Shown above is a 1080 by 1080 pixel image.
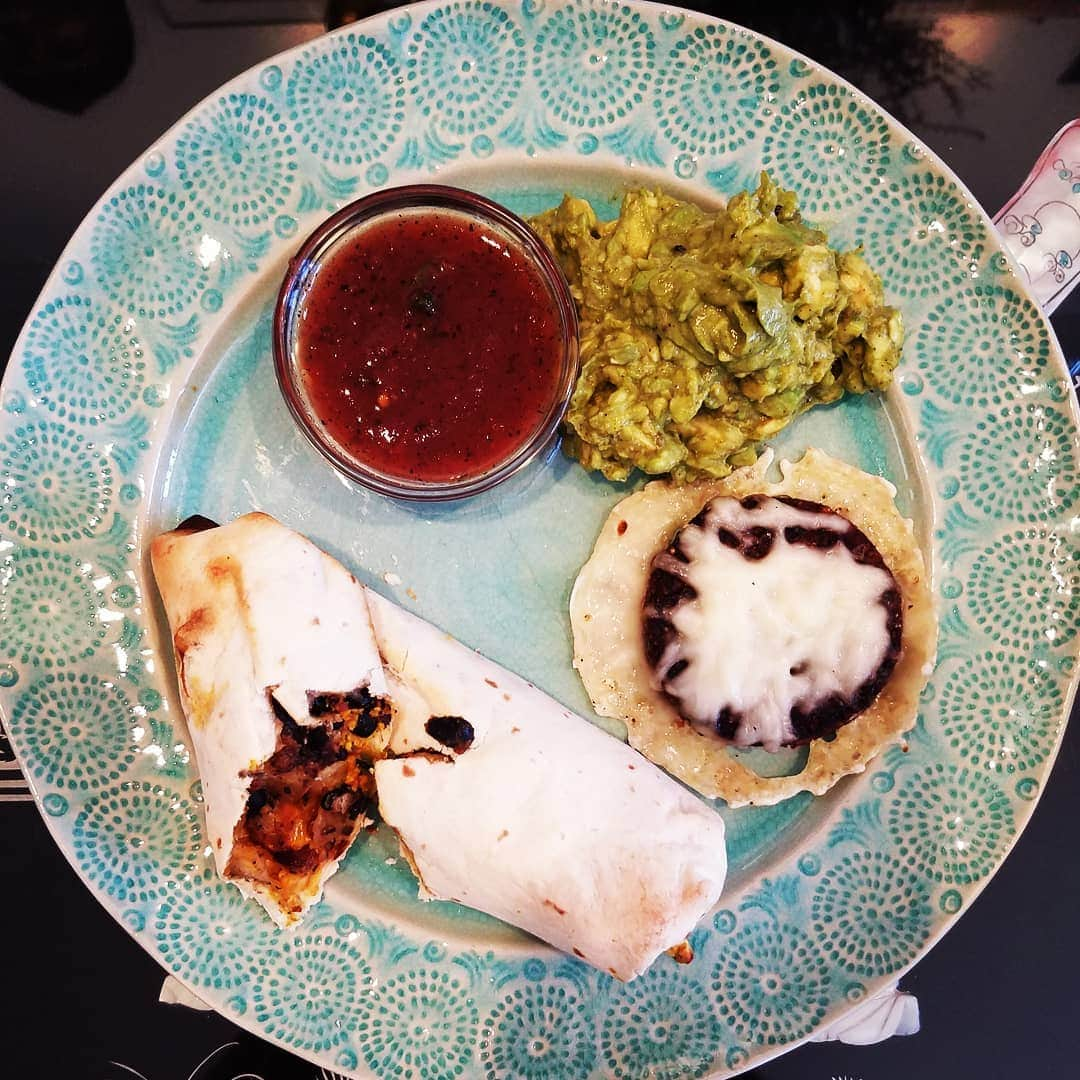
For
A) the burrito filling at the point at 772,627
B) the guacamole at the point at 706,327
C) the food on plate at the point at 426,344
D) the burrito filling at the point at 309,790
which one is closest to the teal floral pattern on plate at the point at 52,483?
the food on plate at the point at 426,344

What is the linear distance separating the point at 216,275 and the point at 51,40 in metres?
1.35

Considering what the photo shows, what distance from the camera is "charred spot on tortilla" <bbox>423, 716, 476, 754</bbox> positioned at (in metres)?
2.45

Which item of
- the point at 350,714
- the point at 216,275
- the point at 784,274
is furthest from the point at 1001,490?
the point at 216,275

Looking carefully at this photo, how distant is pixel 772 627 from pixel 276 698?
146 cm

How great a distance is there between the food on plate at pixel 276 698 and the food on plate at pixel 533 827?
13 cm

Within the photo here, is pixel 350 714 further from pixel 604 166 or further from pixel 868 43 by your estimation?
pixel 868 43

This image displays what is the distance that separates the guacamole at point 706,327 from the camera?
2.37 metres

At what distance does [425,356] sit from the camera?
2.51 metres

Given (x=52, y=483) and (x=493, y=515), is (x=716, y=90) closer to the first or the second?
(x=493, y=515)

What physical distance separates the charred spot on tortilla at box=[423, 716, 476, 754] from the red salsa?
0.71 metres

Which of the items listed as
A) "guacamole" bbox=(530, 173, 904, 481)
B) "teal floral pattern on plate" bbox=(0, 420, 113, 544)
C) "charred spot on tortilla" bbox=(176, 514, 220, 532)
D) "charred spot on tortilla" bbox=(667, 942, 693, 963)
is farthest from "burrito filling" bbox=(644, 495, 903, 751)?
"teal floral pattern on plate" bbox=(0, 420, 113, 544)

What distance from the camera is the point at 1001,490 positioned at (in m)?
2.91

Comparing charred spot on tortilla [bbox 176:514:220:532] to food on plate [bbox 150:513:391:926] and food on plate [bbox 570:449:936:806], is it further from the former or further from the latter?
food on plate [bbox 570:449:936:806]

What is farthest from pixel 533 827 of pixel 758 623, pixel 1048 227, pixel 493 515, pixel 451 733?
pixel 1048 227
